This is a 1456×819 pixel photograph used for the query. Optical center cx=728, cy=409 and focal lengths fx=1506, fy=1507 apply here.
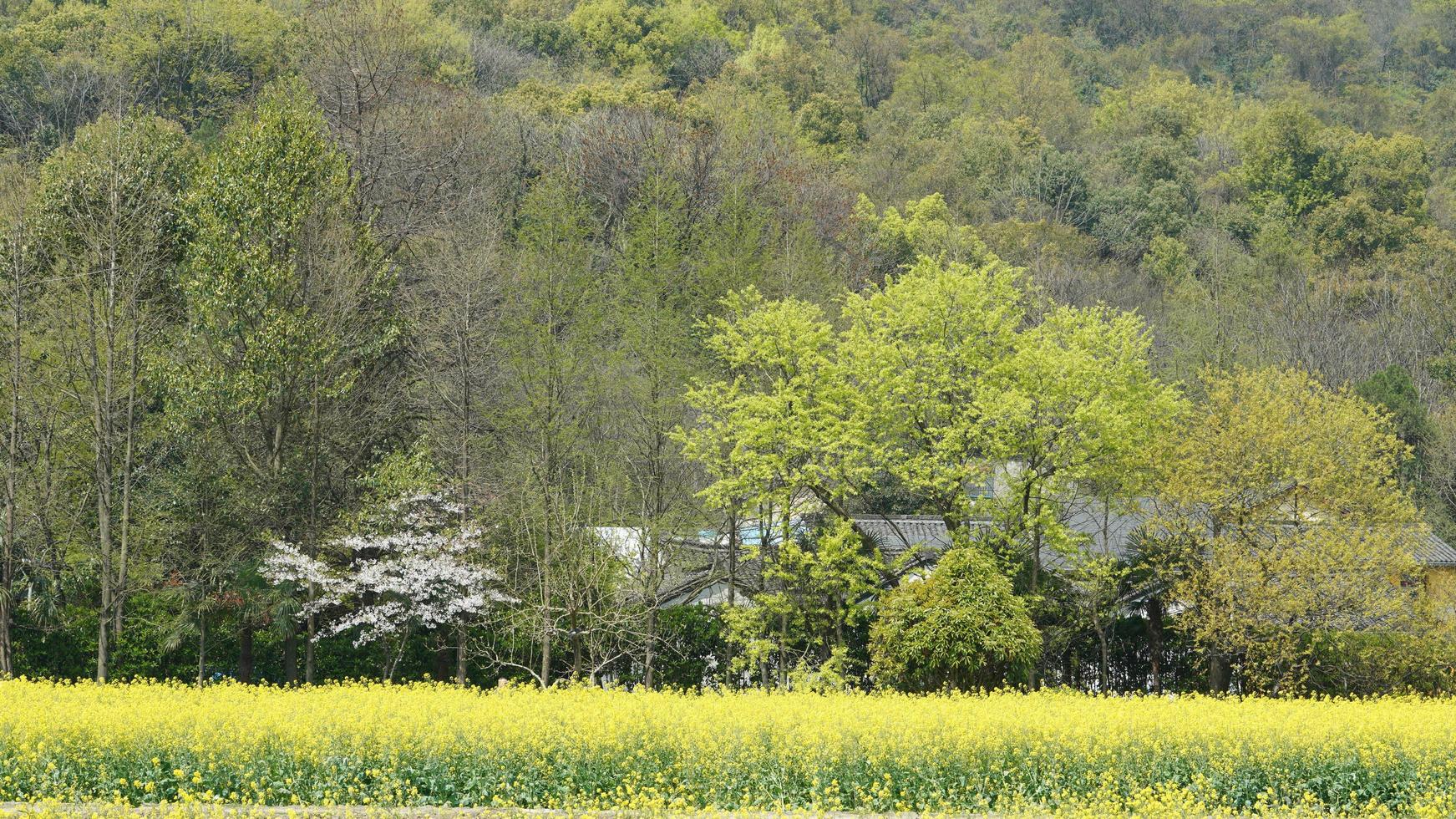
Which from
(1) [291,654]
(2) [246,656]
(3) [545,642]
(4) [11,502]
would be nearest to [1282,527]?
(3) [545,642]

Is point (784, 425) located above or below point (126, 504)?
above

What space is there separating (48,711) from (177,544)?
36.4 ft

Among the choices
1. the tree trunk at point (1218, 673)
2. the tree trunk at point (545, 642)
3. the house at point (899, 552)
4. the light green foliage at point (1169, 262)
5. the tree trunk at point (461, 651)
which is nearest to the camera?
the tree trunk at point (545, 642)

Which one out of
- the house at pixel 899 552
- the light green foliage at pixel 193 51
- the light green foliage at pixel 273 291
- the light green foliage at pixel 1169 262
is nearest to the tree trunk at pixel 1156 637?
the house at pixel 899 552

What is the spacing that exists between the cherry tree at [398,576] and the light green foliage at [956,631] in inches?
275

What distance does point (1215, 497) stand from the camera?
2561 cm

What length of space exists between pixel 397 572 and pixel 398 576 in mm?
75

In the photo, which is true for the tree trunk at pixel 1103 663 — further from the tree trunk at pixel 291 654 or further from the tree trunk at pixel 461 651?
the tree trunk at pixel 291 654

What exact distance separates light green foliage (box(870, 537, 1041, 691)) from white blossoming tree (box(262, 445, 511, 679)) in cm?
715

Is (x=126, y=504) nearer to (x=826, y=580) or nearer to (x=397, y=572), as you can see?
(x=397, y=572)

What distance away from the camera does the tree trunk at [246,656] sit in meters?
26.6

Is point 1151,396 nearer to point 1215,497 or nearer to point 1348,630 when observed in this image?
point 1215,497

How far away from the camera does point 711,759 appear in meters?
15.5

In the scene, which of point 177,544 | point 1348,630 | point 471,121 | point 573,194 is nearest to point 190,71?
point 471,121
